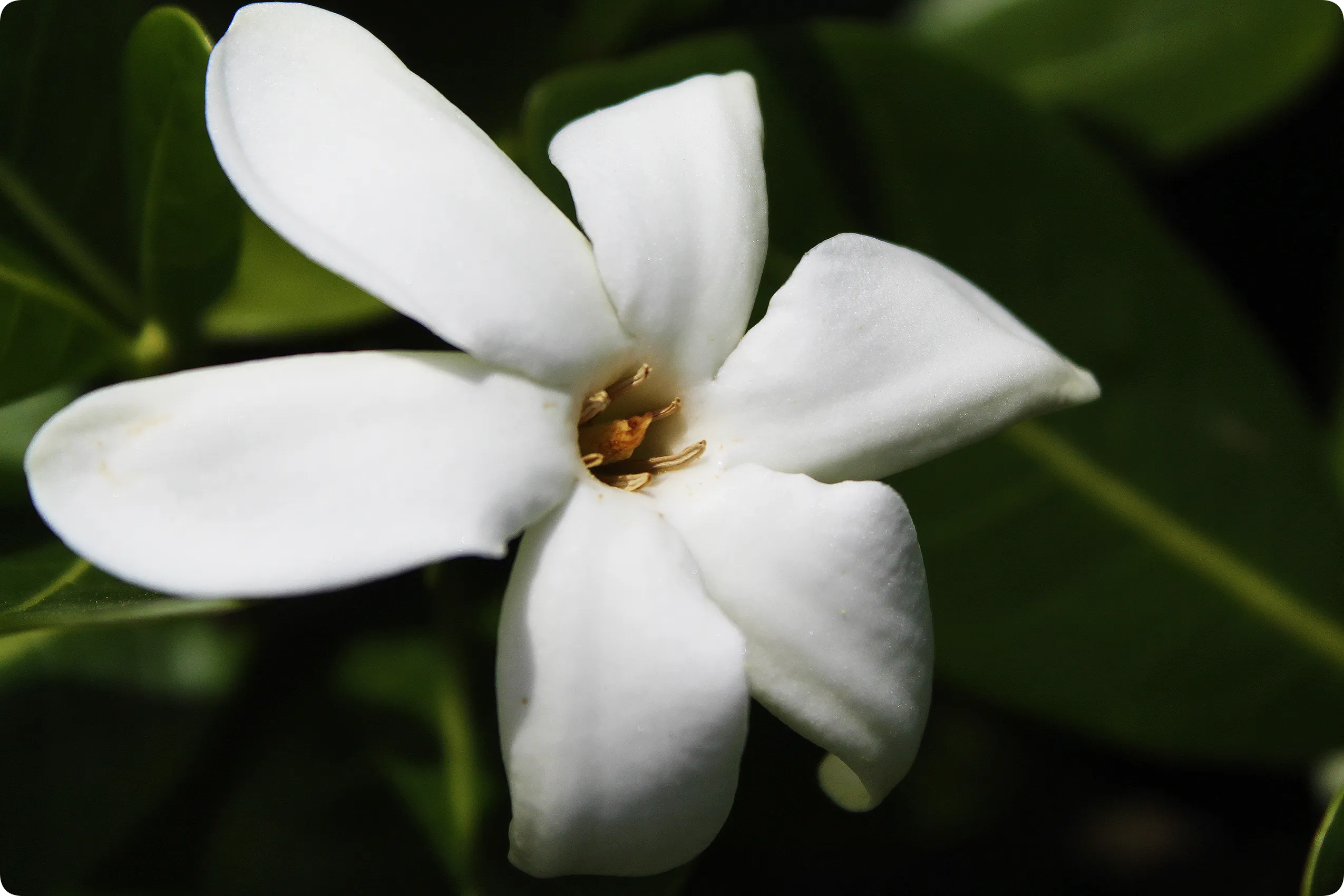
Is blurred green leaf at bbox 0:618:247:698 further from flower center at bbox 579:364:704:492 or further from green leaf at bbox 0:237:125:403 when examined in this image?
flower center at bbox 579:364:704:492

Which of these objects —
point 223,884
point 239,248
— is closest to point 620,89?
point 239,248

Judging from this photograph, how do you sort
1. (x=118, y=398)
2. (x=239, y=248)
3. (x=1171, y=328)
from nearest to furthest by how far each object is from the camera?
(x=118, y=398), (x=239, y=248), (x=1171, y=328)

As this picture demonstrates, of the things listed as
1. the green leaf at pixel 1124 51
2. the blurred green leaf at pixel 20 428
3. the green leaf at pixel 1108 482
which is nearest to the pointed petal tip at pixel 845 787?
the green leaf at pixel 1108 482

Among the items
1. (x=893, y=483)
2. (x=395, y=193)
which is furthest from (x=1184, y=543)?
(x=395, y=193)

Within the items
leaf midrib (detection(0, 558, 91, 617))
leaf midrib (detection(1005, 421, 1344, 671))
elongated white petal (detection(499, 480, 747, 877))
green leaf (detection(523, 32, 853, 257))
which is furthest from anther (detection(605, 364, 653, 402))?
leaf midrib (detection(1005, 421, 1344, 671))

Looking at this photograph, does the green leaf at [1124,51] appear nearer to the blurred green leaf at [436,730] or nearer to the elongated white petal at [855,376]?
the elongated white petal at [855,376]

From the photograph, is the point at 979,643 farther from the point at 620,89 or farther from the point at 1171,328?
the point at 620,89

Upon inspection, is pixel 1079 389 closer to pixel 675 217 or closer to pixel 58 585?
pixel 675 217
